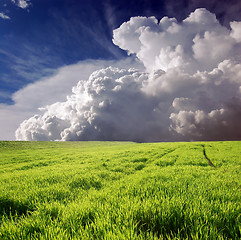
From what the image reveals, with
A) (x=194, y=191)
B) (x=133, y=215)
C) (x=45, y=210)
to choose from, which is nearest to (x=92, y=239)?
(x=133, y=215)

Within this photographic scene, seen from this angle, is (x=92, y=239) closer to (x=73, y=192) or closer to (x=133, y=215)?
(x=133, y=215)

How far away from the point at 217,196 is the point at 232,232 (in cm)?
165

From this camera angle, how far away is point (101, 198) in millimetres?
3842

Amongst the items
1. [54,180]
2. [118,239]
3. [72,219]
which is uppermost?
[118,239]

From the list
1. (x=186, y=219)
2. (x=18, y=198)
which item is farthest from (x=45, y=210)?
(x=186, y=219)

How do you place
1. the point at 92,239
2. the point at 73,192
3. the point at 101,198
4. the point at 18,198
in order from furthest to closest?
1. the point at 73,192
2. the point at 18,198
3. the point at 101,198
4. the point at 92,239

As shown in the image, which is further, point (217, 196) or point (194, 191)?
point (194, 191)

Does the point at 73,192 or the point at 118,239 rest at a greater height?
the point at 118,239

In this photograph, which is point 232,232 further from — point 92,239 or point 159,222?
point 92,239

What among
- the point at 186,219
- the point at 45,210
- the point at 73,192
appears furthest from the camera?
the point at 73,192

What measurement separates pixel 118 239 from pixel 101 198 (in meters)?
2.05

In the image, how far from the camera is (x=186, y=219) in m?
2.49

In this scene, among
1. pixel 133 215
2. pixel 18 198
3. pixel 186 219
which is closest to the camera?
pixel 186 219

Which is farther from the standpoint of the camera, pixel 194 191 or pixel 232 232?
pixel 194 191
